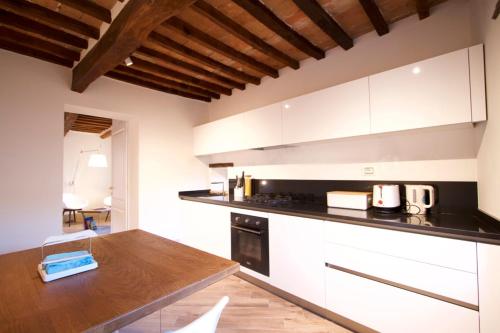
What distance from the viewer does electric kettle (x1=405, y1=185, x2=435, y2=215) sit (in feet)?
5.53

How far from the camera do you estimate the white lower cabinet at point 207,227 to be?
8.86 ft

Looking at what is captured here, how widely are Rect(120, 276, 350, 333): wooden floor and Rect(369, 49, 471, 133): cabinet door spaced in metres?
1.64

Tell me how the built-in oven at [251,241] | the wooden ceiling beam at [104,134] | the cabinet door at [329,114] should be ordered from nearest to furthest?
1. the cabinet door at [329,114]
2. the built-in oven at [251,241]
3. the wooden ceiling beam at [104,134]

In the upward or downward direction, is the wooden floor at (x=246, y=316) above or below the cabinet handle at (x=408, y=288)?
below

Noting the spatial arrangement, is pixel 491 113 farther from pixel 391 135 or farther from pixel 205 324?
pixel 205 324

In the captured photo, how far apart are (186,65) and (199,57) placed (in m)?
0.28

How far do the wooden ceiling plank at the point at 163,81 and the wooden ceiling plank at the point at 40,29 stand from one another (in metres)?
0.52

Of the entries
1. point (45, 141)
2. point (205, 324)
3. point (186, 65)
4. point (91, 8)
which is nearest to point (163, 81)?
point (186, 65)

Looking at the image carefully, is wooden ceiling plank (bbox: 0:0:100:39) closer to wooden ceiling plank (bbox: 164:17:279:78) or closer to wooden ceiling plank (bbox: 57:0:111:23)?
wooden ceiling plank (bbox: 57:0:111:23)

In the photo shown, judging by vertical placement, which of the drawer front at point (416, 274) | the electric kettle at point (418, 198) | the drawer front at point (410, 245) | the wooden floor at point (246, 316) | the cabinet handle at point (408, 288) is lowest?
the wooden floor at point (246, 316)

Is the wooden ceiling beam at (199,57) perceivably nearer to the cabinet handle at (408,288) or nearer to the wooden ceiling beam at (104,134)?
the cabinet handle at (408,288)

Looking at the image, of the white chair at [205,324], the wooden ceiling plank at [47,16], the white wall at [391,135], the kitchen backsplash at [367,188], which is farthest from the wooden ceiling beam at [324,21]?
the white chair at [205,324]

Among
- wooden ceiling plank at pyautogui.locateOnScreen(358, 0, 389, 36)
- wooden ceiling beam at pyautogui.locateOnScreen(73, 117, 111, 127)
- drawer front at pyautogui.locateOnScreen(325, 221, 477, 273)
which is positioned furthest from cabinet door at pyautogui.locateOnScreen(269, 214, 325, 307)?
wooden ceiling beam at pyautogui.locateOnScreen(73, 117, 111, 127)

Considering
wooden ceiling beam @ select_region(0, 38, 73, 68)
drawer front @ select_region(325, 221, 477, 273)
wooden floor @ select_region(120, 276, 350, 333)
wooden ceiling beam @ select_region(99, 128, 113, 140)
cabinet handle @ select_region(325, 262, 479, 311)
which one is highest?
wooden ceiling beam @ select_region(0, 38, 73, 68)
